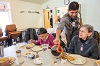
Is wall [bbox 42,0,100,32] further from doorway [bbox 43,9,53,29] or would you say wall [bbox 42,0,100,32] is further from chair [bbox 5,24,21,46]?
chair [bbox 5,24,21,46]

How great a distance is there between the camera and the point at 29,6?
18.9ft

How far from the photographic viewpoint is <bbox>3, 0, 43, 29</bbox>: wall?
5.08 m

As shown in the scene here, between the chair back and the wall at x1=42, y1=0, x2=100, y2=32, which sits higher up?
the wall at x1=42, y1=0, x2=100, y2=32

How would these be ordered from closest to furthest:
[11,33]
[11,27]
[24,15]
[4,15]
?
[11,33] → [11,27] → [4,15] → [24,15]

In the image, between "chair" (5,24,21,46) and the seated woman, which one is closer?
the seated woman

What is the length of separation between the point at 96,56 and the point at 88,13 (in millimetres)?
3843

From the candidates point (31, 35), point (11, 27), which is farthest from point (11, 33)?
point (31, 35)

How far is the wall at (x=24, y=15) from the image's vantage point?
508 centimetres

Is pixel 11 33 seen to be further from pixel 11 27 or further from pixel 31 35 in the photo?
pixel 31 35

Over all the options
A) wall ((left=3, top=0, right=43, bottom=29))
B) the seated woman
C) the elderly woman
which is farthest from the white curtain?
the elderly woman

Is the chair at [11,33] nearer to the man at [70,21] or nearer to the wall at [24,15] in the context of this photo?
the wall at [24,15]

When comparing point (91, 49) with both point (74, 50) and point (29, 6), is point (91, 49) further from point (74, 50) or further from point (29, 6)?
point (29, 6)

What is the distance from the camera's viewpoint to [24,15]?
5.55 m

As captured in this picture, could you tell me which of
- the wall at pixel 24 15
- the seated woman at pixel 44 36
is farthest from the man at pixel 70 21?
the wall at pixel 24 15
